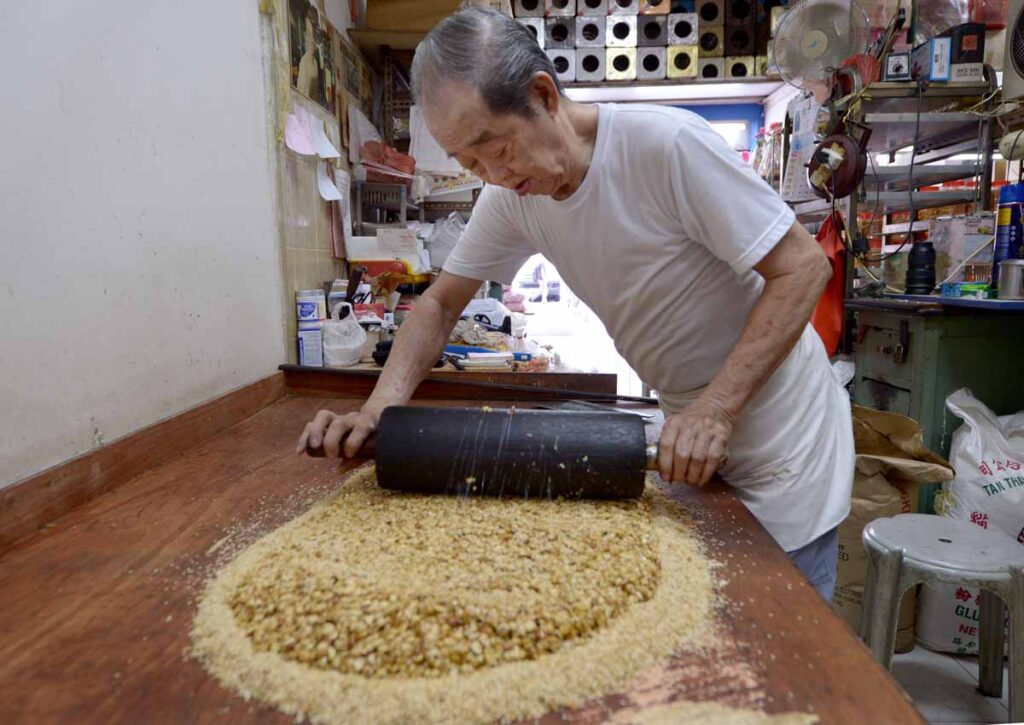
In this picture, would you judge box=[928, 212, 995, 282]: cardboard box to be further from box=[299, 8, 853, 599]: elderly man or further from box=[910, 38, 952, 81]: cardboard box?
box=[299, 8, 853, 599]: elderly man

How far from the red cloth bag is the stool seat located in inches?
51.5

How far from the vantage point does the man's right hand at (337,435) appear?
45.5 inches

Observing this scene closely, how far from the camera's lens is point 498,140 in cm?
106

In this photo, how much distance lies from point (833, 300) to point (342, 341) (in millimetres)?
2191

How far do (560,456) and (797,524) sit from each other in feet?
1.76

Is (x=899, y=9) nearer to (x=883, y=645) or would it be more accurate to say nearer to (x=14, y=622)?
(x=883, y=645)

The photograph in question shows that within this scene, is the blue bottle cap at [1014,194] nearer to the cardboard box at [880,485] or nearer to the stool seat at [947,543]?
the cardboard box at [880,485]

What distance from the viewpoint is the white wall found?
992 mm

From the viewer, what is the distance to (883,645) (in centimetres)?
162

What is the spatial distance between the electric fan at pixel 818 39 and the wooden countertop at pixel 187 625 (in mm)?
2815

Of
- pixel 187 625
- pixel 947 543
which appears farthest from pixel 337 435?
pixel 947 543

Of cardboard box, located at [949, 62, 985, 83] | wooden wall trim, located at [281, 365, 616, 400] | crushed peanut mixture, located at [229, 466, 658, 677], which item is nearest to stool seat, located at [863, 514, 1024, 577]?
wooden wall trim, located at [281, 365, 616, 400]

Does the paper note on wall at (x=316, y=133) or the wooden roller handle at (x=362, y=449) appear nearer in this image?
the wooden roller handle at (x=362, y=449)

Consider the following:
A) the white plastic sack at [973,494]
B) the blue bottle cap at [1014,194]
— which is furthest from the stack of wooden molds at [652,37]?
the white plastic sack at [973,494]
